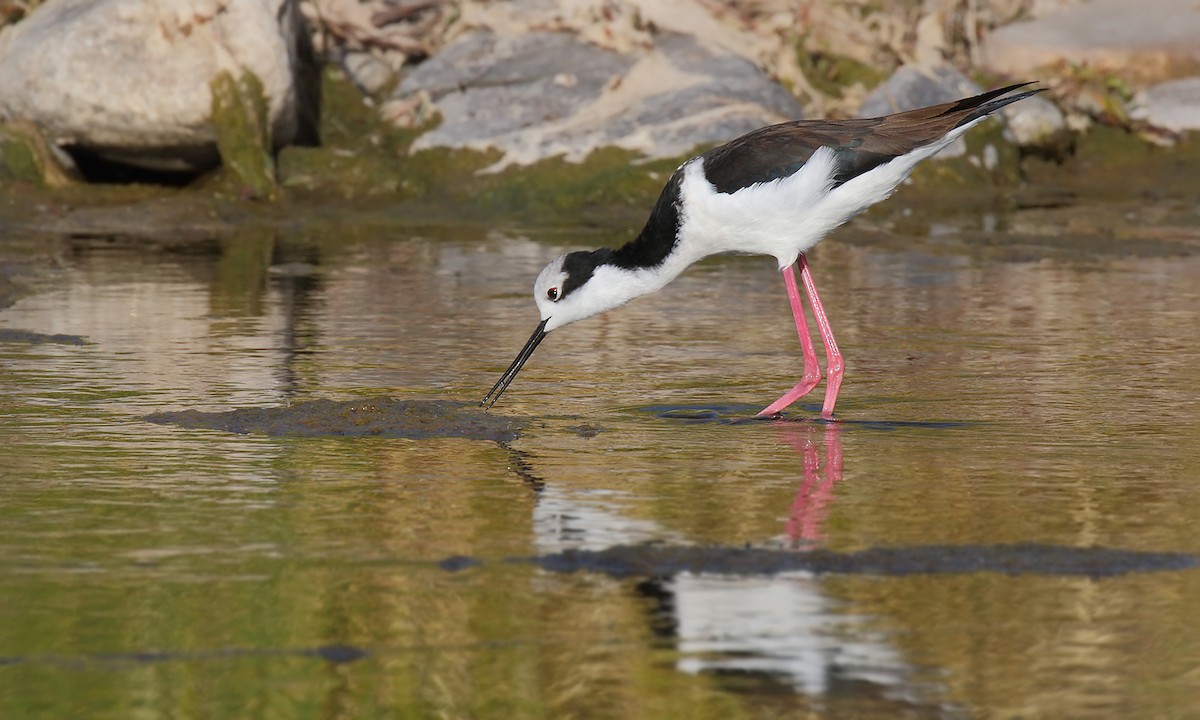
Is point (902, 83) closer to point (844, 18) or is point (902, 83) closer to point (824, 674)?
point (844, 18)

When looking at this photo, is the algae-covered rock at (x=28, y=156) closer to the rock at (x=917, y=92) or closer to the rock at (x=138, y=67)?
the rock at (x=138, y=67)

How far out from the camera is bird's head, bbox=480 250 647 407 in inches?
303

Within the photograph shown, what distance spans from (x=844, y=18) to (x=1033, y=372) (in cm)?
974

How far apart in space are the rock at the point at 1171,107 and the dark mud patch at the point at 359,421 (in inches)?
463

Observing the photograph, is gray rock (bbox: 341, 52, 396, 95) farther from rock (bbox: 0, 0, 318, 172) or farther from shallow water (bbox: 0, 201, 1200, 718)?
shallow water (bbox: 0, 201, 1200, 718)

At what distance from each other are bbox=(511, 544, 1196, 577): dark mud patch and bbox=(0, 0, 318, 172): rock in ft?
33.8

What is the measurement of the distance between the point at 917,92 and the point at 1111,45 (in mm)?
2966

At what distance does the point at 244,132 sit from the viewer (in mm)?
14750

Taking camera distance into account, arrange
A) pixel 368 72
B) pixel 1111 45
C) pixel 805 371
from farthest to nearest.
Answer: pixel 1111 45 → pixel 368 72 → pixel 805 371

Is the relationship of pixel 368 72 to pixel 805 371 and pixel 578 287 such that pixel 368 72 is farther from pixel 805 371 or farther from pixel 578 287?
pixel 805 371

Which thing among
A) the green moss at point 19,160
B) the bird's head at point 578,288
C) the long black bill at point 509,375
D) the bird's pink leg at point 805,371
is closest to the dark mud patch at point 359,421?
the long black bill at point 509,375

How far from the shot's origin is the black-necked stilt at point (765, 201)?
7.50 m

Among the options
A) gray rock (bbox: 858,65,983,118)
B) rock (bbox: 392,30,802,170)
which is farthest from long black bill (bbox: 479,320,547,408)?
gray rock (bbox: 858,65,983,118)

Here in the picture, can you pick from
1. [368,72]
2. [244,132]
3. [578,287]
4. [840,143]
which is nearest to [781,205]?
[840,143]
